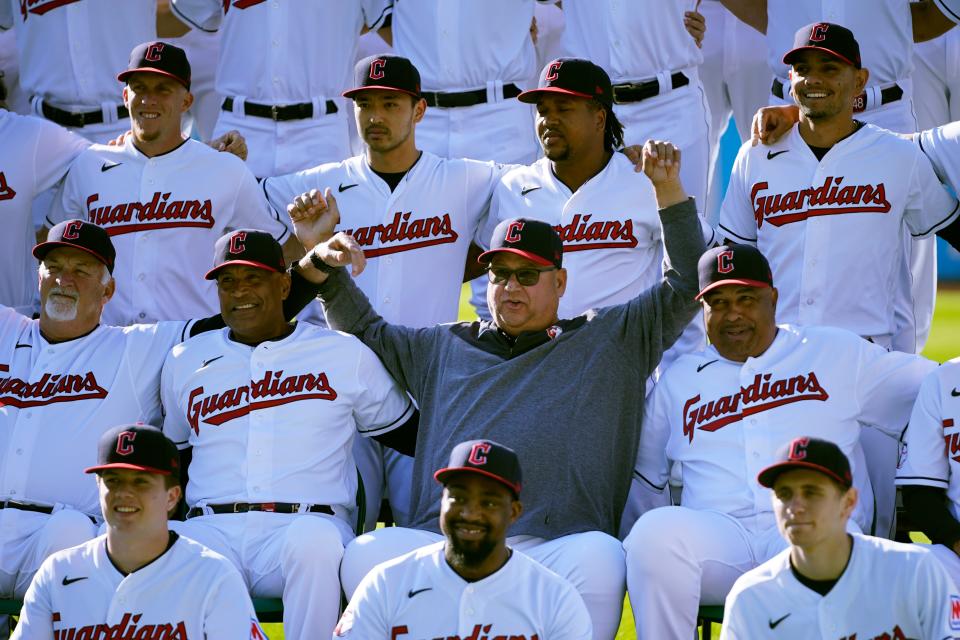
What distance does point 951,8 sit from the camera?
7.75m

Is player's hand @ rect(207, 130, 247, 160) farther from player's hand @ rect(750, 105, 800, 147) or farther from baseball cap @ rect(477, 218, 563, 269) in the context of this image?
player's hand @ rect(750, 105, 800, 147)

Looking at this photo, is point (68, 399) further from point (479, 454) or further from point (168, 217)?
point (479, 454)

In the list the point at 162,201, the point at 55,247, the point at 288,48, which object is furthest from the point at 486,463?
the point at 288,48

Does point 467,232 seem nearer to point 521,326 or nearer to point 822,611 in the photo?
point 521,326

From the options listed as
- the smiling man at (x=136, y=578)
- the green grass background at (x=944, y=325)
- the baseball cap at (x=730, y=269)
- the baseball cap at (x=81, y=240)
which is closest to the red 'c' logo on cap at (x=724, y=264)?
the baseball cap at (x=730, y=269)

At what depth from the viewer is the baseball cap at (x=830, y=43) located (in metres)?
6.60

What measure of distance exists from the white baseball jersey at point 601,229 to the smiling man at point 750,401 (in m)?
0.72

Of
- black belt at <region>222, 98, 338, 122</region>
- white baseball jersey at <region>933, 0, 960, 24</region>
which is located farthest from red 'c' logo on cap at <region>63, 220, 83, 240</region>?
white baseball jersey at <region>933, 0, 960, 24</region>

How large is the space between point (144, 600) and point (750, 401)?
227cm

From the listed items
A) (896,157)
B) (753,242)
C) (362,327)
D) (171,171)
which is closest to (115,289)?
(171,171)

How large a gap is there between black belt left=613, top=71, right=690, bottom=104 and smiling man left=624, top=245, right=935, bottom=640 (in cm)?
193

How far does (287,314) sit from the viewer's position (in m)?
6.57

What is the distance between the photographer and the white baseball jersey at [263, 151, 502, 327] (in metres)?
6.91

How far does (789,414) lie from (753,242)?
123 centimetres
